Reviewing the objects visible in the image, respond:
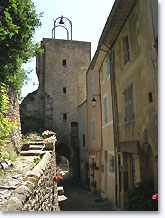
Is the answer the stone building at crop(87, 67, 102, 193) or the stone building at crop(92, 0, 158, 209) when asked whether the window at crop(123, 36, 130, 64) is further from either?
the stone building at crop(87, 67, 102, 193)

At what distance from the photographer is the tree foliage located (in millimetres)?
4309

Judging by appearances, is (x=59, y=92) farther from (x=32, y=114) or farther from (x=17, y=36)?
(x=17, y=36)

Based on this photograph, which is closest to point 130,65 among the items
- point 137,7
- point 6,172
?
point 137,7

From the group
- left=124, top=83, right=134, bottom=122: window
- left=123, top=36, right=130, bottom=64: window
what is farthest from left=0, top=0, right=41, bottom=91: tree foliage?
left=124, top=83, right=134, bottom=122: window

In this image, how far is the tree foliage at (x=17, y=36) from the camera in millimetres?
4309

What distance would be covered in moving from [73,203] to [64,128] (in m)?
10.7

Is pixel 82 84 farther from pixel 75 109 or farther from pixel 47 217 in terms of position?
pixel 47 217

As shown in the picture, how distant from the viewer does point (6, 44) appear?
470 centimetres

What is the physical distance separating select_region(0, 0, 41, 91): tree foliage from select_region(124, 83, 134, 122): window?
2804mm

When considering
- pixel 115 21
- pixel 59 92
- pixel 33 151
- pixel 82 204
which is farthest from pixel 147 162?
pixel 59 92

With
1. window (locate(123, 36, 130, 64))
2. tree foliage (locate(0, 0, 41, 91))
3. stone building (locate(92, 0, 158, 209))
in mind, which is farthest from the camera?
window (locate(123, 36, 130, 64))

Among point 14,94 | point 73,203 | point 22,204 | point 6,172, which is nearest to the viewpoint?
point 22,204

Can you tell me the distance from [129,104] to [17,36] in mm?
3237

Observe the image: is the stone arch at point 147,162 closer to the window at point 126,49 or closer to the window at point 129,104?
the window at point 129,104
